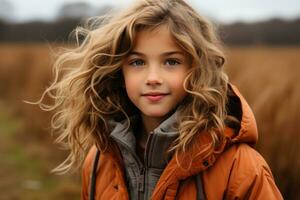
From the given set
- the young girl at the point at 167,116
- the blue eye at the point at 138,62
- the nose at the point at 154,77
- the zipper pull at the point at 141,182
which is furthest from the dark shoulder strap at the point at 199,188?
the blue eye at the point at 138,62

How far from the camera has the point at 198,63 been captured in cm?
220

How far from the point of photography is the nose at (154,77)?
7.01 feet

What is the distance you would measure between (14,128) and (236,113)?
9030 millimetres

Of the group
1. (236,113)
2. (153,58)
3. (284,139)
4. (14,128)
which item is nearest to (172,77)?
(153,58)

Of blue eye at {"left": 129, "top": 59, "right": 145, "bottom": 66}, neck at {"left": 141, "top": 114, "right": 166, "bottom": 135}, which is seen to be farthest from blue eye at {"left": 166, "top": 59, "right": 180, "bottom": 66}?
neck at {"left": 141, "top": 114, "right": 166, "bottom": 135}

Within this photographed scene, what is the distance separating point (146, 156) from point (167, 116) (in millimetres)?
196

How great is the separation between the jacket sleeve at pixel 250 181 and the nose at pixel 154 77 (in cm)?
43

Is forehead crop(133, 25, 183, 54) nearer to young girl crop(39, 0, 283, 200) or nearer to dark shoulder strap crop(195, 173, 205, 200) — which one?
young girl crop(39, 0, 283, 200)

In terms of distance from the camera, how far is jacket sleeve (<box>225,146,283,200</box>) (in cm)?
202

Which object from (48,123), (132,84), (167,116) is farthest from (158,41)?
(48,123)

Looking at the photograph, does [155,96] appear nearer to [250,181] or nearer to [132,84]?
[132,84]

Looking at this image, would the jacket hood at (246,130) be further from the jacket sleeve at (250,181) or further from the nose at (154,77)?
the nose at (154,77)

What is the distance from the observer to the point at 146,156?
2.22 meters

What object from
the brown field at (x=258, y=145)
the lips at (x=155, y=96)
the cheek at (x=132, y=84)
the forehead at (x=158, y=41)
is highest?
the forehead at (x=158, y=41)
